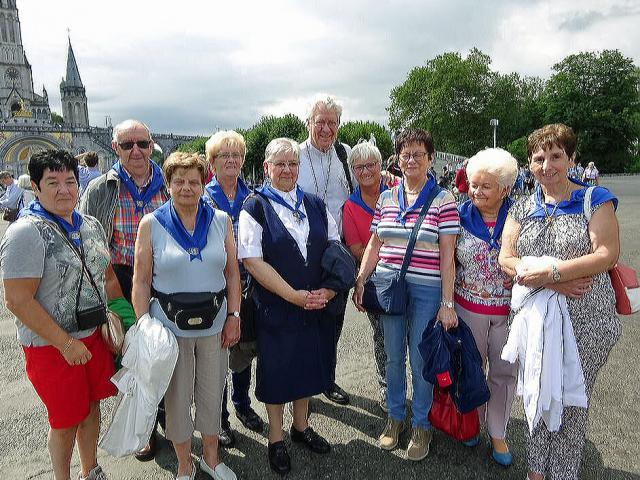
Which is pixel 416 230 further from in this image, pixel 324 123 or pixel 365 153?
pixel 324 123

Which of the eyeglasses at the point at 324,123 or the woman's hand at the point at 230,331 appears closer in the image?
the woman's hand at the point at 230,331

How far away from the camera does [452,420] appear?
3.34 meters

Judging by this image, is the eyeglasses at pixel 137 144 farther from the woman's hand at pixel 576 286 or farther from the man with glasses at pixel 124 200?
the woman's hand at pixel 576 286

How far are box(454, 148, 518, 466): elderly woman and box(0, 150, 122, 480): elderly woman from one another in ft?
7.88

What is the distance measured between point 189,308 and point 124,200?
1148 millimetres

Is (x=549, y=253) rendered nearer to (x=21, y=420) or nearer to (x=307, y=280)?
(x=307, y=280)

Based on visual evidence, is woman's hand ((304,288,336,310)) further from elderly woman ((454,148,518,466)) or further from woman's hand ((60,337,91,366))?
woman's hand ((60,337,91,366))

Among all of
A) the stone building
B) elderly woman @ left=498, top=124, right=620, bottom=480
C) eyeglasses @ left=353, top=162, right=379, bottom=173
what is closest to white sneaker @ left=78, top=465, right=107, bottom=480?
elderly woman @ left=498, top=124, right=620, bottom=480

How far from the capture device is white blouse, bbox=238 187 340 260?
3053mm

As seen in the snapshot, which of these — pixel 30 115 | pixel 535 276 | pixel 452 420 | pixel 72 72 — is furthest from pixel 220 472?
pixel 72 72

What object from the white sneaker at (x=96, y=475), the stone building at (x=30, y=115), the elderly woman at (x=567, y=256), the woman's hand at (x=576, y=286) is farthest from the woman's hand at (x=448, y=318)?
the stone building at (x=30, y=115)

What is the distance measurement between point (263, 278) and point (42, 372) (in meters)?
1.37

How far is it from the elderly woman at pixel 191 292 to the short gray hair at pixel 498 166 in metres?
1.74

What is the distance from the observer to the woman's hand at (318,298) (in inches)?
121
